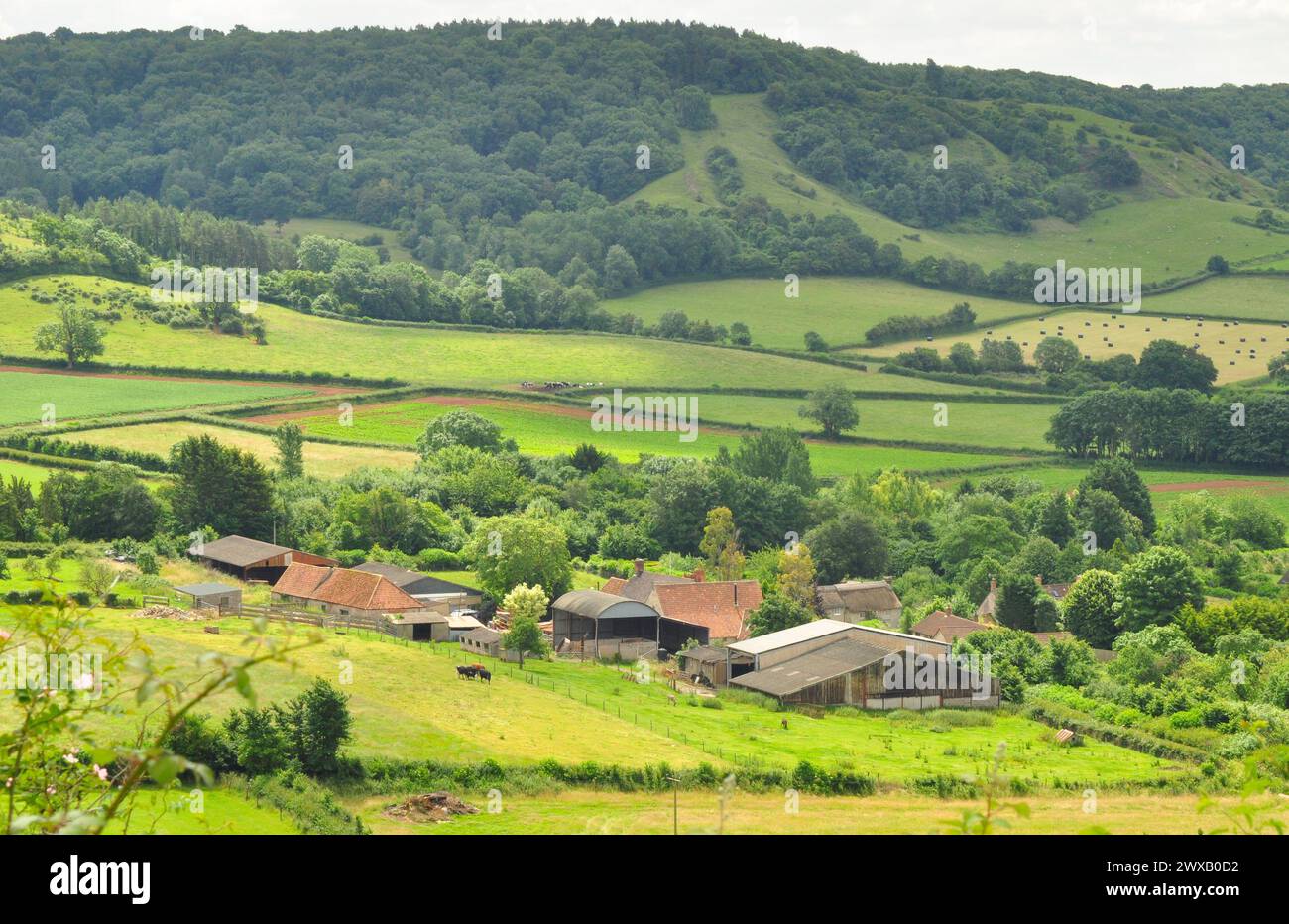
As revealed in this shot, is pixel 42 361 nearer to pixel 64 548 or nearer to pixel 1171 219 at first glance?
pixel 64 548

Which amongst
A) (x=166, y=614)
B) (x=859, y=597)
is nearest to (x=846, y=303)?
(x=859, y=597)

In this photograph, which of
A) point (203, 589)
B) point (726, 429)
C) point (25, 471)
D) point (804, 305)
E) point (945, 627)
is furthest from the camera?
point (804, 305)

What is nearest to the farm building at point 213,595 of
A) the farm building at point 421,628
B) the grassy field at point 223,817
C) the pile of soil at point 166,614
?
the pile of soil at point 166,614

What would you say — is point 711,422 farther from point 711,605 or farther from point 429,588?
point 429,588

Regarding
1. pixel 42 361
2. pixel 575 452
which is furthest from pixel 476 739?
pixel 42 361

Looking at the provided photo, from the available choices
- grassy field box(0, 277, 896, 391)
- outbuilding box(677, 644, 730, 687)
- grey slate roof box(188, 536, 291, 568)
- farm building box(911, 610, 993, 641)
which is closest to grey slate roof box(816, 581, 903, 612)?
farm building box(911, 610, 993, 641)

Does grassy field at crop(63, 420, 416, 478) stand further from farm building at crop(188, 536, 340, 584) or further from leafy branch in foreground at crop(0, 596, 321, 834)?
leafy branch in foreground at crop(0, 596, 321, 834)
